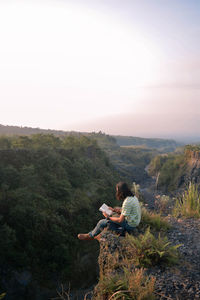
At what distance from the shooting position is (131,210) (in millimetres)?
6414

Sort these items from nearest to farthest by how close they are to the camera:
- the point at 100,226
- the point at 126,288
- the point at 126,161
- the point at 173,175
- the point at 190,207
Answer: the point at 126,288 → the point at 100,226 → the point at 190,207 → the point at 173,175 → the point at 126,161

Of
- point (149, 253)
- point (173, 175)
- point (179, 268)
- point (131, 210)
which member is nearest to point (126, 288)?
point (149, 253)

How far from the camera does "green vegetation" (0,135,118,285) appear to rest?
1237 centimetres

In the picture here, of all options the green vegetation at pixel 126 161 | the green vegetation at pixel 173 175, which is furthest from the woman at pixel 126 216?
the green vegetation at pixel 173 175

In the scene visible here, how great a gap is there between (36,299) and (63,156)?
45.4 feet

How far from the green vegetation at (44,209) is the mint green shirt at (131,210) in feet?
25.5

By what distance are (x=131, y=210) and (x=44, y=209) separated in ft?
32.0

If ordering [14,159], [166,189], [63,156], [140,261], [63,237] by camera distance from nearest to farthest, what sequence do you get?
[140,261]
[63,237]
[14,159]
[63,156]
[166,189]

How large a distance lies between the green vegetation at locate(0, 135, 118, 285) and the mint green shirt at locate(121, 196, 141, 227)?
7.78m

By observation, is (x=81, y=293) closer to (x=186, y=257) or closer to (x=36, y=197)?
(x=36, y=197)

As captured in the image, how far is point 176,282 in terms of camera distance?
4.66 meters

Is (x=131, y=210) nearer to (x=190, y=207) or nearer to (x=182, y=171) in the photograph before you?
(x=190, y=207)

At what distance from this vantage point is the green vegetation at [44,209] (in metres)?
12.4

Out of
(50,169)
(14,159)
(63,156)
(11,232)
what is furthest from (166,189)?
(11,232)
